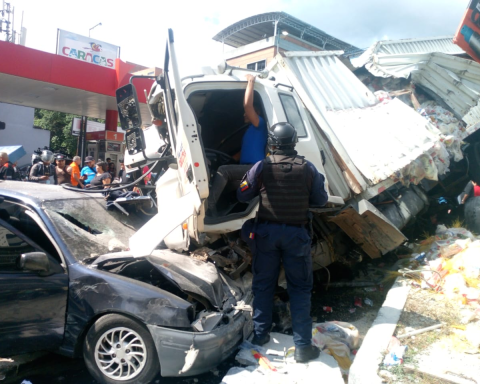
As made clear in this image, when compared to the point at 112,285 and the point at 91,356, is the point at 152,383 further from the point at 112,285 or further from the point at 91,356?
the point at 112,285

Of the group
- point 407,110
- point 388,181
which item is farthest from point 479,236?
point 407,110

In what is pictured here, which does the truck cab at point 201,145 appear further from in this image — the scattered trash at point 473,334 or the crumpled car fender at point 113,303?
the scattered trash at point 473,334

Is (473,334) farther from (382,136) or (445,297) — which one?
(382,136)

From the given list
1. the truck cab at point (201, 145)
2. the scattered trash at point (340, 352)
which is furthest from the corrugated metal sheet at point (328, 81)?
the scattered trash at point (340, 352)

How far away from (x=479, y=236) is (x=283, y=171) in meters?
3.76

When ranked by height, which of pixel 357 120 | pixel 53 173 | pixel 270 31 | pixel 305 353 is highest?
pixel 270 31

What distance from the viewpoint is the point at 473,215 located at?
5855mm

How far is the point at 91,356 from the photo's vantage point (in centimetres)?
290

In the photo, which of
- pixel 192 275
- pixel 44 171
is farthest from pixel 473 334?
pixel 44 171

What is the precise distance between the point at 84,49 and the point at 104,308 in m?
14.6

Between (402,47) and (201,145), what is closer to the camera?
(201,145)

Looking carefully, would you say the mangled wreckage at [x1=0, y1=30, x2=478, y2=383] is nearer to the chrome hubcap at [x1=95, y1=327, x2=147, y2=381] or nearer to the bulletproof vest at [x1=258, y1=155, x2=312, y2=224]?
the chrome hubcap at [x1=95, y1=327, x2=147, y2=381]

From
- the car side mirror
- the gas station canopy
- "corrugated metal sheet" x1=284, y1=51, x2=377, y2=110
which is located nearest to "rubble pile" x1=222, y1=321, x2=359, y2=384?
the car side mirror

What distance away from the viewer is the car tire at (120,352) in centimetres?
281
